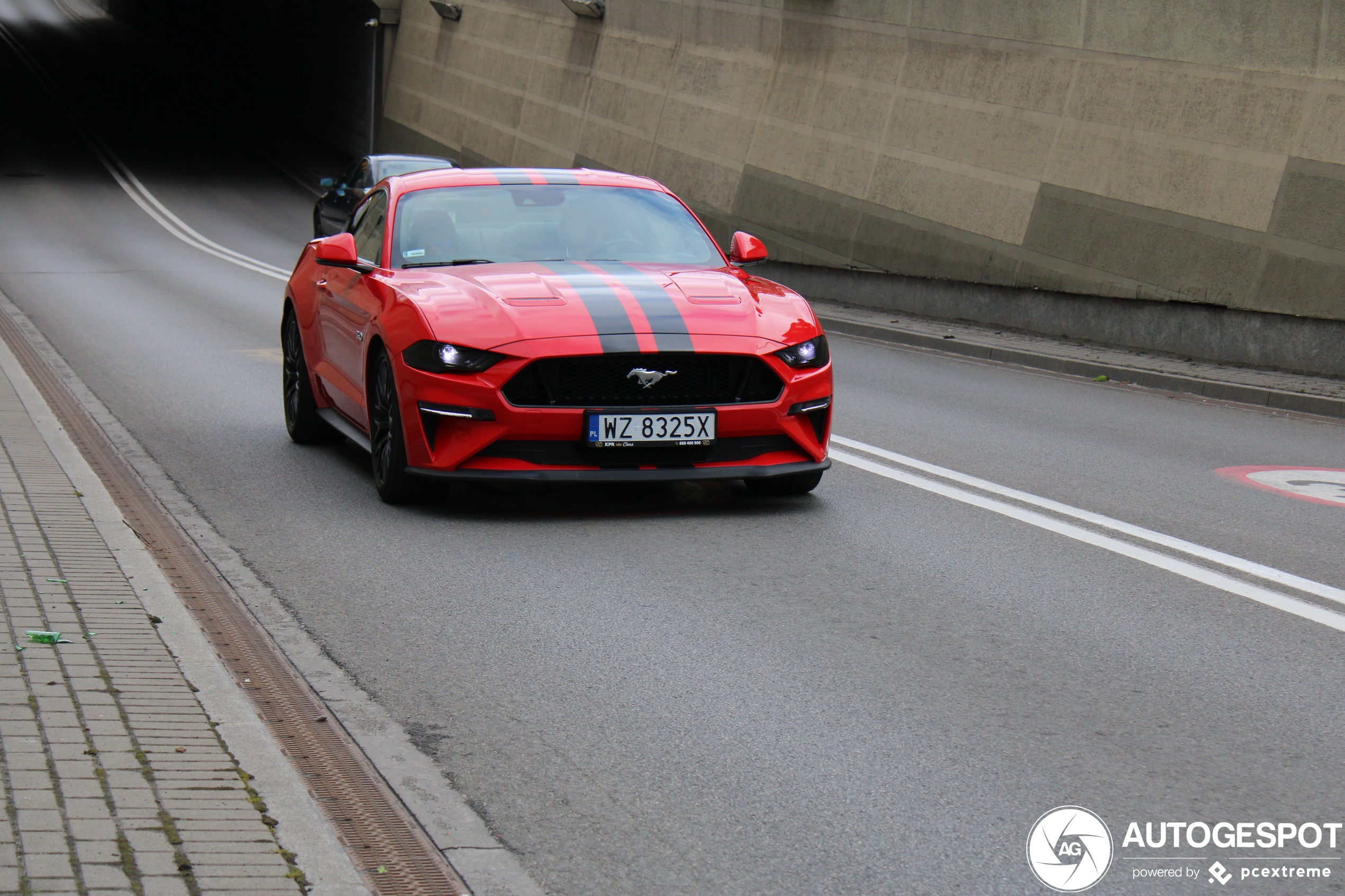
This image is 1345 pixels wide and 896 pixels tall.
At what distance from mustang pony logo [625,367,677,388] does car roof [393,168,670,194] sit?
1.95m

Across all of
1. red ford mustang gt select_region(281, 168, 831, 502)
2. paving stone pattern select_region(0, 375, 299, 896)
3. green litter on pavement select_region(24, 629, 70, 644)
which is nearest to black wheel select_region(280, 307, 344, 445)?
red ford mustang gt select_region(281, 168, 831, 502)

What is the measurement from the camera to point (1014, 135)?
1852 centimetres

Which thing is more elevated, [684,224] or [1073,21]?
[1073,21]

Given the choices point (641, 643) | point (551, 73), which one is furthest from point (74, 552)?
point (551, 73)

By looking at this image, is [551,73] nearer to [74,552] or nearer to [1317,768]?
[74,552]

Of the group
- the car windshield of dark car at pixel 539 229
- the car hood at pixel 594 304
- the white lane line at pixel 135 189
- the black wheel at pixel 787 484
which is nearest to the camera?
the car hood at pixel 594 304

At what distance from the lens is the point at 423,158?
26.1 m

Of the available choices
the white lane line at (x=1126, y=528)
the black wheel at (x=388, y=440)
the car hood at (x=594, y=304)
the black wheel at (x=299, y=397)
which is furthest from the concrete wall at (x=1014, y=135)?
the black wheel at (x=388, y=440)

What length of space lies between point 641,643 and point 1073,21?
45.5ft

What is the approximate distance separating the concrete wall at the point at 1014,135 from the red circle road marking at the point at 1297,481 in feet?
16.2

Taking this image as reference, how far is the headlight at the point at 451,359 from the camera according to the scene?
7.33m

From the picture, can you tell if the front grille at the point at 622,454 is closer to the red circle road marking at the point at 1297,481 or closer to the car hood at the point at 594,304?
the car hood at the point at 594,304

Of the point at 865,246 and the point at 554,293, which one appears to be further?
the point at 865,246

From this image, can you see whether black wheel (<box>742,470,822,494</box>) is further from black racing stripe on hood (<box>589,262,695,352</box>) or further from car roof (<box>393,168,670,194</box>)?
car roof (<box>393,168,670,194</box>)
